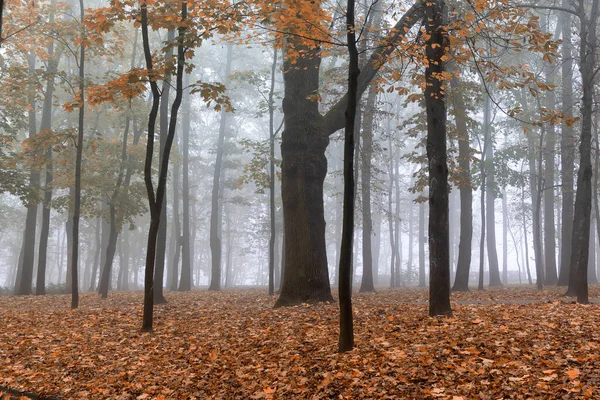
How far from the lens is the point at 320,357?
255 inches

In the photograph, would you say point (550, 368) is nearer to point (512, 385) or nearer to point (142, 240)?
point (512, 385)

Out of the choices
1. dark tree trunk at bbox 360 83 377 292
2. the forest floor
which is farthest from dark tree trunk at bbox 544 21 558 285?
the forest floor

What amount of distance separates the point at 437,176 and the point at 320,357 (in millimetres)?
3765

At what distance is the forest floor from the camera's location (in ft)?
16.7

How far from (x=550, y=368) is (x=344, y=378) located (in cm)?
225

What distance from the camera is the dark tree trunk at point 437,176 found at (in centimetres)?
818

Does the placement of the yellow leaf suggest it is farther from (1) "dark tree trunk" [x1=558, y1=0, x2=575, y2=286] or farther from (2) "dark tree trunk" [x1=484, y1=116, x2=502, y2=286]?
(2) "dark tree trunk" [x1=484, y1=116, x2=502, y2=286]

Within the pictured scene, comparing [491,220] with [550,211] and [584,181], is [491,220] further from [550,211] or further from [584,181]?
[584,181]

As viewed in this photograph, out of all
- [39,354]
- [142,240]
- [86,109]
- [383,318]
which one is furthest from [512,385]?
[142,240]

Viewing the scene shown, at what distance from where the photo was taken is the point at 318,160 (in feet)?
38.8

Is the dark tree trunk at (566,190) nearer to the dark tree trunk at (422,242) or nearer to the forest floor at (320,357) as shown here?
the dark tree trunk at (422,242)

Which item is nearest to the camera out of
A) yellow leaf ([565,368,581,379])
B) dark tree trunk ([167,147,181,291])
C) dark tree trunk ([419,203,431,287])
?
yellow leaf ([565,368,581,379])

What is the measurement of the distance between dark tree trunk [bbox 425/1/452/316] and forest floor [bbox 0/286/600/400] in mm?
614

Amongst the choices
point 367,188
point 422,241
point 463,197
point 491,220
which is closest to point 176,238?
point 367,188
